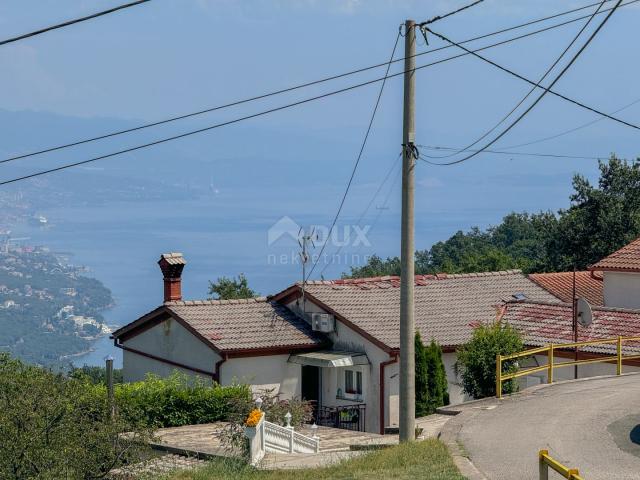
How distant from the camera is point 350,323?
104 ft

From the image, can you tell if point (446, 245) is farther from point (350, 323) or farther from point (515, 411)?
point (515, 411)

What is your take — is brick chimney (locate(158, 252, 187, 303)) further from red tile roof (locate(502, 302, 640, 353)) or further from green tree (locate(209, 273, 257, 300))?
green tree (locate(209, 273, 257, 300))

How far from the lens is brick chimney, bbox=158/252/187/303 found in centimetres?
3494

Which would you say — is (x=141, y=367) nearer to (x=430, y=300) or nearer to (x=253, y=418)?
(x=430, y=300)

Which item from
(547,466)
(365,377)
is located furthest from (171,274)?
(547,466)

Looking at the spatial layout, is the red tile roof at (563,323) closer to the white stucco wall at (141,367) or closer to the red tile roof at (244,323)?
the red tile roof at (244,323)

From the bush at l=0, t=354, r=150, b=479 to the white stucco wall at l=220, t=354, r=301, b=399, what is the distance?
31.3ft

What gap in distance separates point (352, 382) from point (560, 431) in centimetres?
1255

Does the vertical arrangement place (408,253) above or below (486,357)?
above

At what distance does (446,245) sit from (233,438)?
8186cm

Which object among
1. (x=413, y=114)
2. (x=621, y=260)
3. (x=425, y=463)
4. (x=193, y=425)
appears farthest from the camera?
(x=621, y=260)

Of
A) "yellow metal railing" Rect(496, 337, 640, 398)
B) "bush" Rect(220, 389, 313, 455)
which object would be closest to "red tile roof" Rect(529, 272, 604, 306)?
"yellow metal railing" Rect(496, 337, 640, 398)

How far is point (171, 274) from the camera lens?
3500 centimetres

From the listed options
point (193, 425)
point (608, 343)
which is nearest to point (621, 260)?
point (608, 343)
